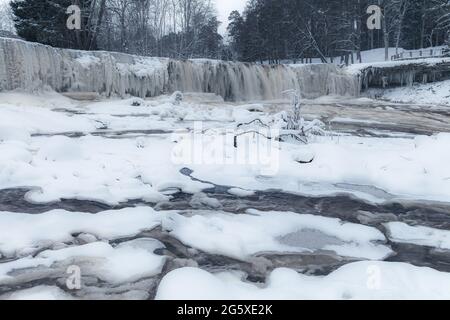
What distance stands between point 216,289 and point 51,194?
2614 millimetres

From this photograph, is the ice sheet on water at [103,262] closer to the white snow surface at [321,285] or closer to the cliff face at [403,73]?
the white snow surface at [321,285]

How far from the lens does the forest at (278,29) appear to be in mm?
33594

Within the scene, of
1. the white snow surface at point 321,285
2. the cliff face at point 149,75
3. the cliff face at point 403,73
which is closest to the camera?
the white snow surface at point 321,285

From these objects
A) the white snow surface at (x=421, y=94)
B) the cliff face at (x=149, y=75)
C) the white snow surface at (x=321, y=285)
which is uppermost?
the cliff face at (x=149, y=75)

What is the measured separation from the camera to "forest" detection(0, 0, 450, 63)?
33.6 m

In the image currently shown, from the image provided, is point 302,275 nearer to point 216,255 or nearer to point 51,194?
point 216,255

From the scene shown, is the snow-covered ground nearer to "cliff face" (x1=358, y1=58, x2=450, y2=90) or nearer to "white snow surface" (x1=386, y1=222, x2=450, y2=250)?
"white snow surface" (x1=386, y1=222, x2=450, y2=250)

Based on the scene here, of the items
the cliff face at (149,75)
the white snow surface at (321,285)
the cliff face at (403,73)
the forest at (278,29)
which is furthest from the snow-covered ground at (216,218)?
the forest at (278,29)

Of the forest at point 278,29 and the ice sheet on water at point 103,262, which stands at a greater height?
the forest at point 278,29

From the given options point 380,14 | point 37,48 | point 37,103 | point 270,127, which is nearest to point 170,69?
point 37,48

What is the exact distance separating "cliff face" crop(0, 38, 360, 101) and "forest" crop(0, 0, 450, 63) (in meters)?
10.5

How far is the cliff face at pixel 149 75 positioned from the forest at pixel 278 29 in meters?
10.5

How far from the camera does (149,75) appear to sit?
18219 mm
